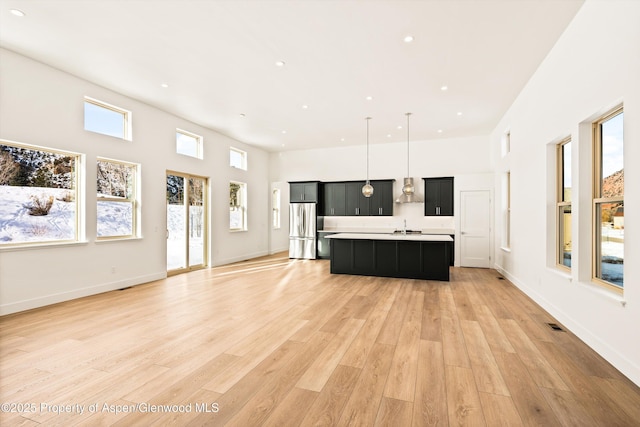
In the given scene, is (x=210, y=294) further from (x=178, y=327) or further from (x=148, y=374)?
(x=148, y=374)

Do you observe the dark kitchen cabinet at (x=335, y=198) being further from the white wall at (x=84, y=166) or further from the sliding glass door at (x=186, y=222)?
the sliding glass door at (x=186, y=222)

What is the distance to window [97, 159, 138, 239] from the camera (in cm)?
512

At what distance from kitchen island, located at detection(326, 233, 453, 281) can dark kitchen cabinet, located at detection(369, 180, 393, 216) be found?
7.58ft

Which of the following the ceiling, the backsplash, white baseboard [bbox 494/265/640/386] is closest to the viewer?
white baseboard [bbox 494/265/640/386]

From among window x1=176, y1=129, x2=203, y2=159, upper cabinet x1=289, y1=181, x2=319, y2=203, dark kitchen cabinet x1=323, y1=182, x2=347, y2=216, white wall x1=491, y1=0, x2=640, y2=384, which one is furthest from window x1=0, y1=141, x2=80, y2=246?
white wall x1=491, y1=0, x2=640, y2=384

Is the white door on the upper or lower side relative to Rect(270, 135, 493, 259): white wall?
lower

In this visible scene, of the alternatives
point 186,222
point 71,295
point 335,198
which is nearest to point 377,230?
point 335,198

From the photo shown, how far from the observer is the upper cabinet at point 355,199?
8.69m

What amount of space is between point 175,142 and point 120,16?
136 inches

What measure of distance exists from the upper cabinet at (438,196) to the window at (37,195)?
7.61 metres

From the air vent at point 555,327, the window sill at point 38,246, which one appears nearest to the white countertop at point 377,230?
the air vent at point 555,327

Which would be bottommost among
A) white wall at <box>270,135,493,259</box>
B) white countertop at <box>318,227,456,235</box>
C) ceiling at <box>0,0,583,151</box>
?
white countertop at <box>318,227,456,235</box>

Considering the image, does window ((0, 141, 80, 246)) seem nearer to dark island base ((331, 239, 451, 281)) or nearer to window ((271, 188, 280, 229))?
dark island base ((331, 239, 451, 281))

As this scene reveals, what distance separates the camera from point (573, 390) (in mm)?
2201
